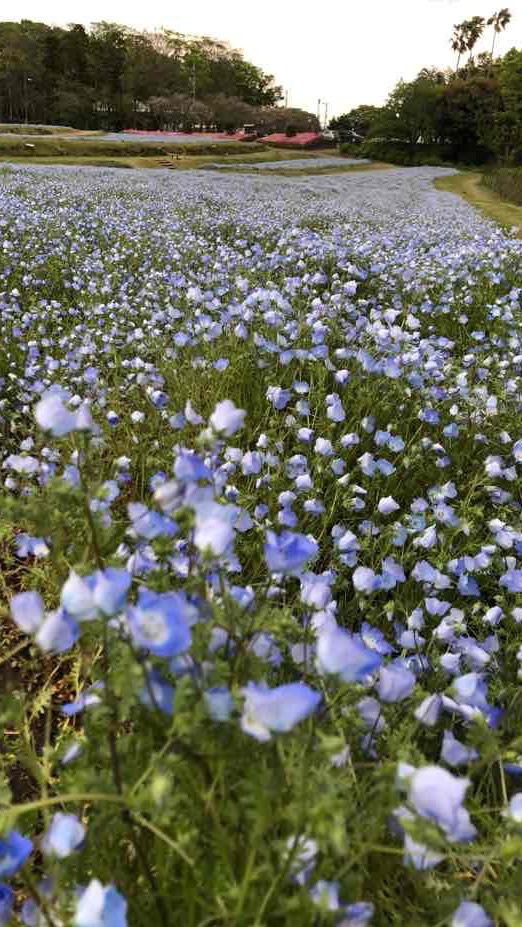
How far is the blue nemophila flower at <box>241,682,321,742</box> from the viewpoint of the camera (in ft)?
2.81

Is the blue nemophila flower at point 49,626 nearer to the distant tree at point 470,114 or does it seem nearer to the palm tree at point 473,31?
the distant tree at point 470,114

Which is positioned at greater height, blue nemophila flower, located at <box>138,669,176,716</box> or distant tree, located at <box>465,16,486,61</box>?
distant tree, located at <box>465,16,486,61</box>

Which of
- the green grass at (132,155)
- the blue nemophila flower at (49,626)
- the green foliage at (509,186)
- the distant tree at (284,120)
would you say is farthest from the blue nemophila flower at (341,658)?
the distant tree at (284,120)

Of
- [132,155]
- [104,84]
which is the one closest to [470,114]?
[132,155]

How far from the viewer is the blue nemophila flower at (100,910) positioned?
863 millimetres

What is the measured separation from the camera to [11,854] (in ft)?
3.10

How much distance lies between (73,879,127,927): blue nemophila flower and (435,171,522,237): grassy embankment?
11750 mm

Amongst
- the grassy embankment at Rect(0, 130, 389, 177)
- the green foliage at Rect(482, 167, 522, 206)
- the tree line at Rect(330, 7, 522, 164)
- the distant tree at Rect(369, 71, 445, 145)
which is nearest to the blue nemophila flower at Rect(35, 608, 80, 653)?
the green foliage at Rect(482, 167, 522, 206)

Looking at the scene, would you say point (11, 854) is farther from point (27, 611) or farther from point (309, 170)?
point (309, 170)

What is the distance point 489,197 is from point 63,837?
1128 inches

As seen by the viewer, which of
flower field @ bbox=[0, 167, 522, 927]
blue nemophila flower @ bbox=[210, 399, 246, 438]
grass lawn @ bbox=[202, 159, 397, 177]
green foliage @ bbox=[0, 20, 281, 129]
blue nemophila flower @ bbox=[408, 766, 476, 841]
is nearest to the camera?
blue nemophila flower @ bbox=[408, 766, 476, 841]

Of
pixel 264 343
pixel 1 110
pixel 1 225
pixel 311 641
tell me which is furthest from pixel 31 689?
pixel 1 110

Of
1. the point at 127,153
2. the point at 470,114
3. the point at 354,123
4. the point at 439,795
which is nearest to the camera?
the point at 439,795

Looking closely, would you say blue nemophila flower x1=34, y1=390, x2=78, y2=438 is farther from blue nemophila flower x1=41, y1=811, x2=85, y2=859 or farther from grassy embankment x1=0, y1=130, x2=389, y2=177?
grassy embankment x1=0, y1=130, x2=389, y2=177
